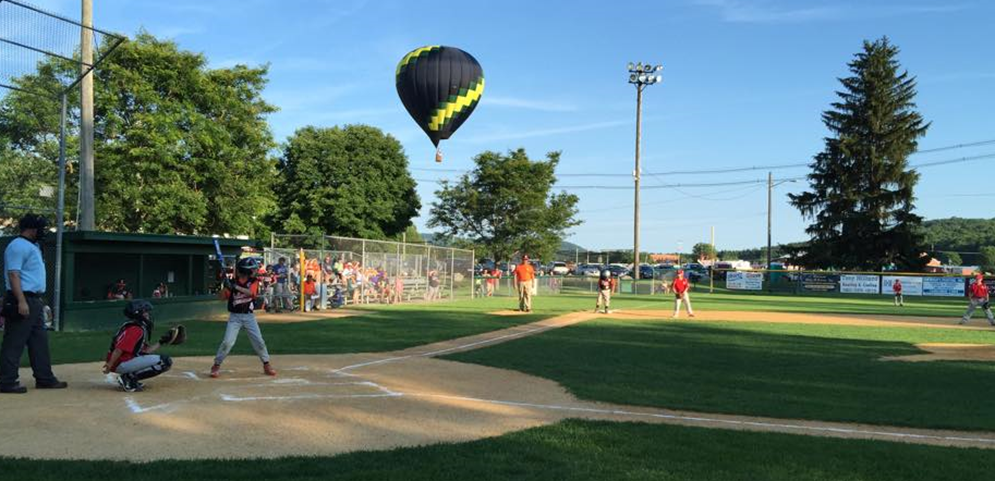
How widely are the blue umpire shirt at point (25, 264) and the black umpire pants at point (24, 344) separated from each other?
16 centimetres

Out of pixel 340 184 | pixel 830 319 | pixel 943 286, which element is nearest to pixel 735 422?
pixel 830 319

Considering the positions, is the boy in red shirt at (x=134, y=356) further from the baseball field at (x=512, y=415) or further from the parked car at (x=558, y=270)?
the parked car at (x=558, y=270)

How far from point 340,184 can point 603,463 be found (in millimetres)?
44516

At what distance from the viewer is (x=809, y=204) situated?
64.5m

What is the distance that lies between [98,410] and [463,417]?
3644 millimetres

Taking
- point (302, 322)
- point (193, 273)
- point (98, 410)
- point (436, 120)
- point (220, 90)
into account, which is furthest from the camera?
point (220, 90)

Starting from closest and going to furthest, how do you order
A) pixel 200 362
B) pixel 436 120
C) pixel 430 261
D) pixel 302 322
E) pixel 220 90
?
1. pixel 200 362
2. pixel 302 322
3. pixel 436 120
4. pixel 220 90
5. pixel 430 261

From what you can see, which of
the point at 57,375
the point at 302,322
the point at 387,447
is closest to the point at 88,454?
the point at 387,447

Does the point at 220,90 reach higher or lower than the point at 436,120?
higher

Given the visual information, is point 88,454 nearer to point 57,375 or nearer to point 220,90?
point 57,375

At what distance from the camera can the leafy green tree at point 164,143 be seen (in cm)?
2817

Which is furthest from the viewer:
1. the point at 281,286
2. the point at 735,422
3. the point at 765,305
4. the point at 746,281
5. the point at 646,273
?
the point at 646,273

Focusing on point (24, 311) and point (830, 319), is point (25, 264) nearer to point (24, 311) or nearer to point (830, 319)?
point (24, 311)

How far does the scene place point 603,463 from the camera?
562cm
